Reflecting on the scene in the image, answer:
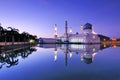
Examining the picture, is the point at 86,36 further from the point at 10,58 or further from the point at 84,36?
the point at 10,58

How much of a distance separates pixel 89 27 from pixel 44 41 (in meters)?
26.5

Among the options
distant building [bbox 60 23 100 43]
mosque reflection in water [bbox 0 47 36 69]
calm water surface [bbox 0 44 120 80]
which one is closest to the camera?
calm water surface [bbox 0 44 120 80]

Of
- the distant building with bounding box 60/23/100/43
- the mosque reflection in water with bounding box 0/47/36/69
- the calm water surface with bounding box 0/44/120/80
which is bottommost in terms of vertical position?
the calm water surface with bounding box 0/44/120/80

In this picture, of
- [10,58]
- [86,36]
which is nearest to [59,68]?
[10,58]

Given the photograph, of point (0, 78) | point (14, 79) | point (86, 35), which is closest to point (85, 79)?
point (14, 79)

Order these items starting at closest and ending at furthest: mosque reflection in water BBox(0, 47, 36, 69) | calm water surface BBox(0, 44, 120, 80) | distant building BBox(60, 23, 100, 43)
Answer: calm water surface BBox(0, 44, 120, 80), mosque reflection in water BBox(0, 47, 36, 69), distant building BBox(60, 23, 100, 43)

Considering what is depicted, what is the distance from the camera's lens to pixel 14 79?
27.1 ft

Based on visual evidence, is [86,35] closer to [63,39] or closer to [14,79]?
[63,39]

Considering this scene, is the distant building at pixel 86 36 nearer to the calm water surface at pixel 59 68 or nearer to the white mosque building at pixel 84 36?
the white mosque building at pixel 84 36

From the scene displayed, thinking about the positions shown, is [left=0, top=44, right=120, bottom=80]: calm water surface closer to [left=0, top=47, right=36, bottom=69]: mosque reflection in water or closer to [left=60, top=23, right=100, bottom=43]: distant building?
[left=0, top=47, right=36, bottom=69]: mosque reflection in water

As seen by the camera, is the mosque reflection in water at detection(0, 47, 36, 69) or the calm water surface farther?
the mosque reflection in water at detection(0, 47, 36, 69)

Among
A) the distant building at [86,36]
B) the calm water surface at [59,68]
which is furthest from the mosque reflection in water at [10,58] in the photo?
the distant building at [86,36]

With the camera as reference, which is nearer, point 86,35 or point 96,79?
point 96,79

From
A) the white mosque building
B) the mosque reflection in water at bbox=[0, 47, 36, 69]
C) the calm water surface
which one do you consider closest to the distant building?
the white mosque building
